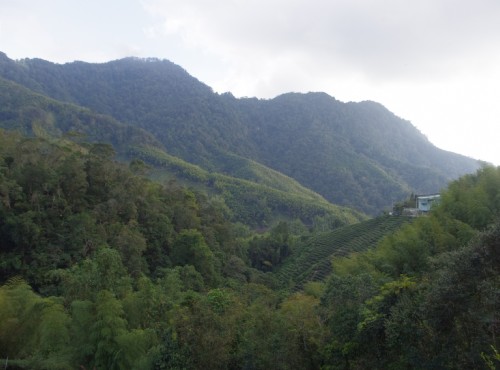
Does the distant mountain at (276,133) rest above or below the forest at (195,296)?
above

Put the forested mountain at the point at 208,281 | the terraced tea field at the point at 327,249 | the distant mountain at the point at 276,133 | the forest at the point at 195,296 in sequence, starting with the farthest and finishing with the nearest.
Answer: the distant mountain at the point at 276,133
the terraced tea field at the point at 327,249
the forested mountain at the point at 208,281
the forest at the point at 195,296

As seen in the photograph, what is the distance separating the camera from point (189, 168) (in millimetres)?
94250

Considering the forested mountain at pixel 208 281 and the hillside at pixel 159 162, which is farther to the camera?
the hillside at pixel 159 162

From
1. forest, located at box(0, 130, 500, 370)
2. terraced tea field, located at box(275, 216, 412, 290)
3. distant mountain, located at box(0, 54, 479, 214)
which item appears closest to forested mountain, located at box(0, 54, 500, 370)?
forest, located at box(0, 130, 500, 370)

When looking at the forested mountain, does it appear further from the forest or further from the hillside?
the hillside

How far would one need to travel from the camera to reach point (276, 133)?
179m

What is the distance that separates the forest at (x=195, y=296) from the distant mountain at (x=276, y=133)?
290 ft

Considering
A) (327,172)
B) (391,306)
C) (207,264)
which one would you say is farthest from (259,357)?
Answer: (327,172)

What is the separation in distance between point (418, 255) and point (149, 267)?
62.7 feet

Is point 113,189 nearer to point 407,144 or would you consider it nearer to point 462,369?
point 462,369

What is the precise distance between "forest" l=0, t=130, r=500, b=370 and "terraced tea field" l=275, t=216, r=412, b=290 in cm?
963

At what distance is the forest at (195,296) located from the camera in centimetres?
822

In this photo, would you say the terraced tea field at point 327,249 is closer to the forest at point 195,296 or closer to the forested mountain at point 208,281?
the forested mountain at point 208,281

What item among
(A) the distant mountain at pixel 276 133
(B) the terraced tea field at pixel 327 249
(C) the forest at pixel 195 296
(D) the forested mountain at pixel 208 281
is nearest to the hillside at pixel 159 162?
(D) the forested mountain at pixel 208 281
